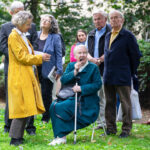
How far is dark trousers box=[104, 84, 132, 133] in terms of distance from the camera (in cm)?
608

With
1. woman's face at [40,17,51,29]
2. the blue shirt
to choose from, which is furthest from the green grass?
woman's face at [40,17,51,29]

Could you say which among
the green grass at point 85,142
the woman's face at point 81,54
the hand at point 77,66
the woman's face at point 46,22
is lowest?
the green grass at point 85,142

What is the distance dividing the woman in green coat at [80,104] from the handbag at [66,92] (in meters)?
0.06

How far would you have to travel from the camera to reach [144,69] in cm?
1079

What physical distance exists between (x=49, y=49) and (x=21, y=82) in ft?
7.01

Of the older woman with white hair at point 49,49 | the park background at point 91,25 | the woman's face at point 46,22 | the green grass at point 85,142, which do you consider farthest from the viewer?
the woman's face at point 46,22

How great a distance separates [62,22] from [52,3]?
1.42 metres

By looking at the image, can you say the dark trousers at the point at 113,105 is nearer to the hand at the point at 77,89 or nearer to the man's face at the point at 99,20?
the hand at the point at 77,89

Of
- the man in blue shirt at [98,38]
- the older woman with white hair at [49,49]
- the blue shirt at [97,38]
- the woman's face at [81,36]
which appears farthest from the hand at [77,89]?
the woman's face at [81,36]

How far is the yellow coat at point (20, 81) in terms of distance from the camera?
17.0 ft

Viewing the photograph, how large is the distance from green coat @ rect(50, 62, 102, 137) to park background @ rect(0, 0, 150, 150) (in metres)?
0.33

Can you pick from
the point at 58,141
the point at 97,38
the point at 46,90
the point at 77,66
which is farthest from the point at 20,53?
the point at 46,90

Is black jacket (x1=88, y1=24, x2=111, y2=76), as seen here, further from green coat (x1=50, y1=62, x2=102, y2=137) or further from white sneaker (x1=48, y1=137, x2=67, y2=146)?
white sneaker (x1=48, y1=137, x2=67, y2=146)

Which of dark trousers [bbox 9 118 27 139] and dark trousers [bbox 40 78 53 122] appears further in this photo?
dark trousers [bbox 40 78 53 122]
